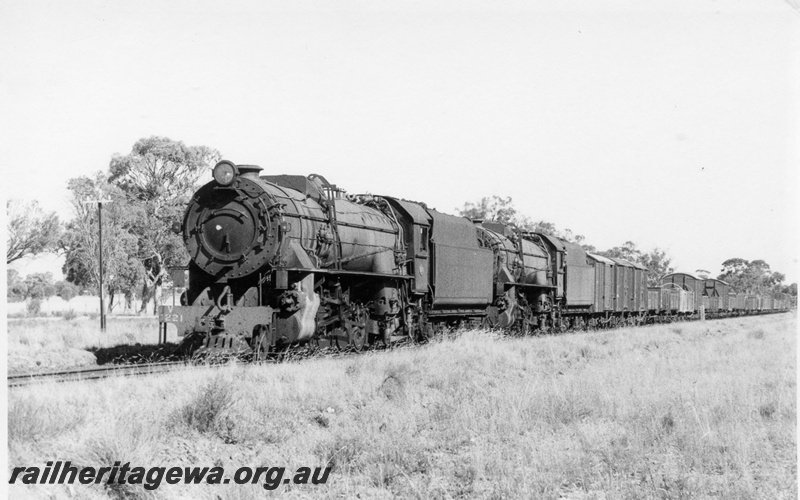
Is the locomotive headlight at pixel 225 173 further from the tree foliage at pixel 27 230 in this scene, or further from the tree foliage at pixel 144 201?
the tree foliage at pixel 144 201

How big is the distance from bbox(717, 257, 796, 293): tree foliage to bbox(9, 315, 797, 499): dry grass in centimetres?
8407

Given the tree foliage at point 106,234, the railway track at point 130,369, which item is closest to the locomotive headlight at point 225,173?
the railway track at point 130,369

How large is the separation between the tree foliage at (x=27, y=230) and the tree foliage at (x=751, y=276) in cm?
7636

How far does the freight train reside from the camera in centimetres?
1387

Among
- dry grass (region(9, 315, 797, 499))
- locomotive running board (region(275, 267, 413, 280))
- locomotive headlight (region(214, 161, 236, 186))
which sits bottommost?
dry grass (region(9, 315, 797, 499))

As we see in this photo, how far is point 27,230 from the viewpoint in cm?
3456

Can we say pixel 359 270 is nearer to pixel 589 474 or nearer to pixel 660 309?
pixel 589 474

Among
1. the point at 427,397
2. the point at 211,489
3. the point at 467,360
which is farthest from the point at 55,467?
the point at 467,360

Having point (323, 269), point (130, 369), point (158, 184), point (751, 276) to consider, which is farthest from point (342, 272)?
point (751, 276)

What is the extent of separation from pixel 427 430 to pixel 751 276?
299 ft

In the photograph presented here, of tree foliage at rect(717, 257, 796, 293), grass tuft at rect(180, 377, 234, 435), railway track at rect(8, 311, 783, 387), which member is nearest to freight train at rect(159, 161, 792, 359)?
railway track at rect(8, 311, 783, 387)

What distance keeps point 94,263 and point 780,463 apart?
118 feet

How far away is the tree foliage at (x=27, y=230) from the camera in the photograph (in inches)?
1310

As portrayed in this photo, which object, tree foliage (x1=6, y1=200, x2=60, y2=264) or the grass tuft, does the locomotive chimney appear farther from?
tree foliage (x1=6, y1=200, x2=60, y2=264)
